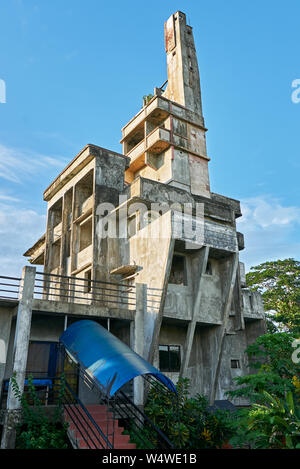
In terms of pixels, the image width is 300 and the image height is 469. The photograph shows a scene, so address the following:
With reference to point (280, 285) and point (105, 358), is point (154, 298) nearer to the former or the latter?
point (105, 358)

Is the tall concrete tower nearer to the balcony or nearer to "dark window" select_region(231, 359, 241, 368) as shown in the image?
the balcony

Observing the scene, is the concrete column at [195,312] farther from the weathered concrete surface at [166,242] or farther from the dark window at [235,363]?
the dark window at [235,363]

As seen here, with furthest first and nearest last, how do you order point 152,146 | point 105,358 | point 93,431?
point 152,146
point 105,358
point 93,431

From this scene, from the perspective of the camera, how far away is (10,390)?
38.1 feet

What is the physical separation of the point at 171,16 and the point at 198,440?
→ 102 ft

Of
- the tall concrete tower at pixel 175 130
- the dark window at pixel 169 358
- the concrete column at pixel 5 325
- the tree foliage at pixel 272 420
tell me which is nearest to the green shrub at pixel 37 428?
the concrete column at pixel 5 325

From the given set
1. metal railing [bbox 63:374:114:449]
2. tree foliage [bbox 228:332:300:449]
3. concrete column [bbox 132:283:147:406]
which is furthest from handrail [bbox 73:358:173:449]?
tree foliage [bbox 228:332:300:449]

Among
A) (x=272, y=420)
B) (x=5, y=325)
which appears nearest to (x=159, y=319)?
(x=5, y=325)

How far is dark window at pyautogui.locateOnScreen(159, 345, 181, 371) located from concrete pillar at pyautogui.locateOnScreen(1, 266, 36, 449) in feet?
21.7

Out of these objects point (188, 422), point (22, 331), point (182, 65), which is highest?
point (182, 65)

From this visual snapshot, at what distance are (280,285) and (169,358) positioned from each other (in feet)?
71.4

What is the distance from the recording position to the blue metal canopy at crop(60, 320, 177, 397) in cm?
998

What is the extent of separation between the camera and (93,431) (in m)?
10.0
